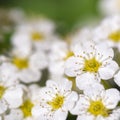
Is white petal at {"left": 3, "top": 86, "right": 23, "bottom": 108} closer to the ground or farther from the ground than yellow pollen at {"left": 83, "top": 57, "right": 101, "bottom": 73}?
closer to the ground

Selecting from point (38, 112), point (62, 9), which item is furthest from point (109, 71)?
point (62, 9)

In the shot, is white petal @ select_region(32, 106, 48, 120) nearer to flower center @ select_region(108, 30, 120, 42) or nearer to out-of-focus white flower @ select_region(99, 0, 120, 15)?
flower center @ select_region(108, 30, 120, 42)

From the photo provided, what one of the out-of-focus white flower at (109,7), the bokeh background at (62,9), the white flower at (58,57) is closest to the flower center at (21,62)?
the white flower at (58,57)

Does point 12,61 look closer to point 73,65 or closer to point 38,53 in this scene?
point 38,53

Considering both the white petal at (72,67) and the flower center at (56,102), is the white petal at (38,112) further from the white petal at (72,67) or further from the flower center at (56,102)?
the white petal at (72,67)

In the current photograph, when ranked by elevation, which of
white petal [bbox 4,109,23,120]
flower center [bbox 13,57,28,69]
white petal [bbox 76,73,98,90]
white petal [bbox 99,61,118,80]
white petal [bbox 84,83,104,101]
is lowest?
white petal [bbox 4,109,23,120]

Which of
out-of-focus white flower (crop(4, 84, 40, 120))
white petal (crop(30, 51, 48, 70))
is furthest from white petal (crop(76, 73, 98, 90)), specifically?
white petal (crop(30, 51, 48, 70))

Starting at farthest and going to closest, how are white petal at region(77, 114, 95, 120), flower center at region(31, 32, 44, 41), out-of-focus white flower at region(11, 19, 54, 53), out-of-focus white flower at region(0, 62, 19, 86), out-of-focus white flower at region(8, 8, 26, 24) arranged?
out-of-focus white flower at region(8, 8, 26, 24) → flower center at region(31, 32, 44, 41) → out-of-focus white flower at region(11, 19, 54, 53) → out-of-focus white flower at region(0, 62, 19, 86) → white petal at region(77, 114, 95, 120)

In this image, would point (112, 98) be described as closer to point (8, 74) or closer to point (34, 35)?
point (8, 74)
